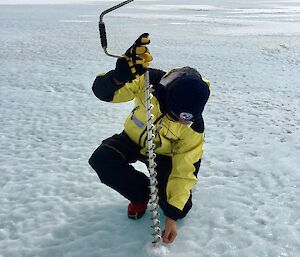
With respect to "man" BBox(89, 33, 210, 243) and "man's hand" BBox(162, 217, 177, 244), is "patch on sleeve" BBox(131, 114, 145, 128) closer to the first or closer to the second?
"man" BBox(89, 33, 210, 243)

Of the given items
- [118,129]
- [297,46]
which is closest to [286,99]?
[118,129]

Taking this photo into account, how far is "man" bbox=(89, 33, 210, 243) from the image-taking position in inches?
71.6

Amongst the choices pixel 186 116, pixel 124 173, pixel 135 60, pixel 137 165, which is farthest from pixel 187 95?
pixel 137 165

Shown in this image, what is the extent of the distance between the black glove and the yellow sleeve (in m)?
0.54

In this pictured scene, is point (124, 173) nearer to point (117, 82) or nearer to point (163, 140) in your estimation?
point (163, 140)

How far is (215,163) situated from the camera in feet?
9.91

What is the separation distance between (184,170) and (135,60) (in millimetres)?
701

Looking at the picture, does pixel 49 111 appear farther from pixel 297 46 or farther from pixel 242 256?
pixel 297 46

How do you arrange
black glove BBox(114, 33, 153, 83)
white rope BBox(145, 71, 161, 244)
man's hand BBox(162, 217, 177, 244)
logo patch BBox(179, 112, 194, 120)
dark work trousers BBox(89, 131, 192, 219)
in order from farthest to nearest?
dark work trousers BBox(89, 131, 192, 219), man's hand BBox(162, 217, 177, 244), logo patch BBox(179, 112, 194, 120), white rope BBox(145, 71, 161, 244), black glove BBox(114, 33, 153, 83)

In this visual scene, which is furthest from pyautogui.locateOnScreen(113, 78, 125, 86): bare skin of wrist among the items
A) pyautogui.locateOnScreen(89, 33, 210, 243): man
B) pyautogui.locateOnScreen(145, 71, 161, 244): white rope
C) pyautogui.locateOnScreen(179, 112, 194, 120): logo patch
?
pyautogui.locateOnScreen(179, 112, 194, 120): logo patch

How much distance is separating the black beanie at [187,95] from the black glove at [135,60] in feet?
0.63

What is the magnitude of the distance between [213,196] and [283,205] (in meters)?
0.42

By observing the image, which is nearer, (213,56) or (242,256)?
(242,256)

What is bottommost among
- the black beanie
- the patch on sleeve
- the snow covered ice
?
the snow covered ice
